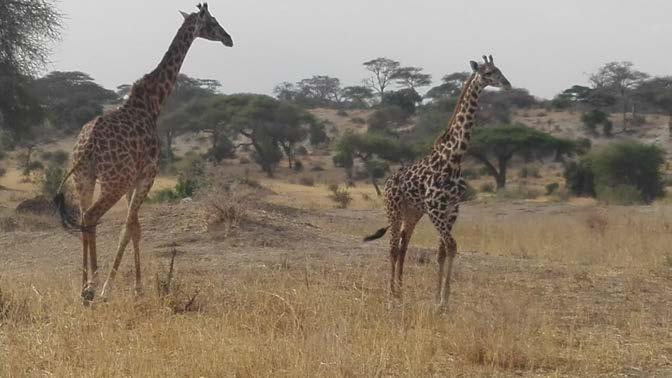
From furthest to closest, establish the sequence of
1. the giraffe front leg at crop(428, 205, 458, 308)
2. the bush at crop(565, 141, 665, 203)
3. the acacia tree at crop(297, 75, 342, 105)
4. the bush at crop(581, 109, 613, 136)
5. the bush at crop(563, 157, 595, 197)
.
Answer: the acacia tree at crop(297, 75, 342, 105) → the bush at crop(581, 109, 613, 136) → the bush at crop(563, 157, 595, 197) → the bush at crop(565, 141, 665, 203) → the giraffe front leg at crop(428, 205, 458, 308)

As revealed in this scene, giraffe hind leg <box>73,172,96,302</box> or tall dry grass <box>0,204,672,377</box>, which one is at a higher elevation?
giraffe hind leg <box>73,172,96,302</box>

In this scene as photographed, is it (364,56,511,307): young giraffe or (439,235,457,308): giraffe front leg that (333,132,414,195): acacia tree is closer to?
(364,56,511,307): young giraffe

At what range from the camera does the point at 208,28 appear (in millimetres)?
8484

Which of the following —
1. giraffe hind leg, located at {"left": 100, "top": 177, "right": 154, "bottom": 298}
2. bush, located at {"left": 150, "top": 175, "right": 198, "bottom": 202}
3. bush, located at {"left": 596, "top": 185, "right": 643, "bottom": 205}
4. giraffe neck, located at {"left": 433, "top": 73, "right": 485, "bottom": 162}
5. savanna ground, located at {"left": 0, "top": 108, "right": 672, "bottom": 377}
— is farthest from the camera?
bush, located at {"left": 596, "top": 185, "right": 643, "bottom": 205}

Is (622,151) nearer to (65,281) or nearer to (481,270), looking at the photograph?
(481,270)

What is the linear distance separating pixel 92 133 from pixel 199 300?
67.5 inches

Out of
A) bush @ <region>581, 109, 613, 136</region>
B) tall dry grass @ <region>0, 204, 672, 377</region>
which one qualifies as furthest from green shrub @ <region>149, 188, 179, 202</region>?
bush @ <region>581, 109, 613, 136</region>

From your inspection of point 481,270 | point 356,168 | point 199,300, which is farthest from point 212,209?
point 356,168

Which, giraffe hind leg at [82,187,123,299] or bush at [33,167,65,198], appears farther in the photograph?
bush at [33,167,65,198]

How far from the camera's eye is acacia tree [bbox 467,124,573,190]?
37031 mm

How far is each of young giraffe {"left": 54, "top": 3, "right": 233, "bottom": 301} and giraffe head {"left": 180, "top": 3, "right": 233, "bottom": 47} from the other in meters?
0.80

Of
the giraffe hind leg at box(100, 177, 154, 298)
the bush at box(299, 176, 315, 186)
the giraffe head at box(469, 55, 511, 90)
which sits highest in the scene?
the giraffe head at box(469, 55, 511, 90)

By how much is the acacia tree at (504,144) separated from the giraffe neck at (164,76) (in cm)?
2919

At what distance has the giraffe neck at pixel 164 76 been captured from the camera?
7.80 m
